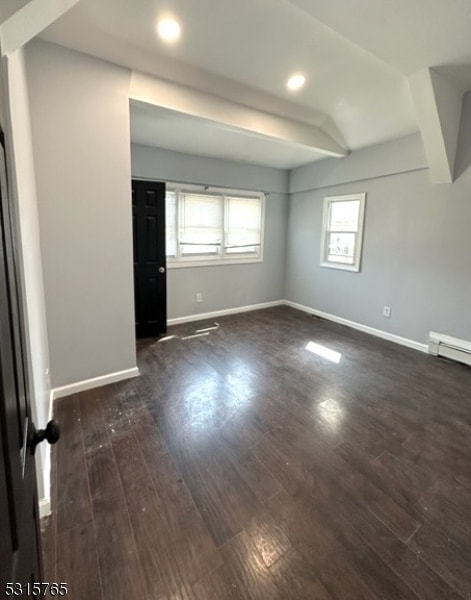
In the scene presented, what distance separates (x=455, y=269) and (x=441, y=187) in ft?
3.16

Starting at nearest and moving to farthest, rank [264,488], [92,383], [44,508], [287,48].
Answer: [44,508] → [264,488] → [287,48] → [92,383]

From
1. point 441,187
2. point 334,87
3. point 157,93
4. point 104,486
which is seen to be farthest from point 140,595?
point 441,187

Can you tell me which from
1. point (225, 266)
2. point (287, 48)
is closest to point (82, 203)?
point (287, 48)

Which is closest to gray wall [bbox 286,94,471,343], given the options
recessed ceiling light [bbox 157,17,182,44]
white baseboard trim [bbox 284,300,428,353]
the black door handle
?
white baseboard trim [bbox 284,300,428,353]

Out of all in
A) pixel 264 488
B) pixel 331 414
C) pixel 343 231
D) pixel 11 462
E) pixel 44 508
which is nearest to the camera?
pixel 11 462

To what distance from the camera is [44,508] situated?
4.79 ft

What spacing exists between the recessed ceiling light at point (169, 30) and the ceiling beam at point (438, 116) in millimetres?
2083

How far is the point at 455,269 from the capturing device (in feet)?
10.9

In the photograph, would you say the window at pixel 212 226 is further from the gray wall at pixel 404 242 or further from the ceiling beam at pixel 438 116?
the ceiling beam at pixel 438 116

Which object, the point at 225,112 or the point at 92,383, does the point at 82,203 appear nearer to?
the point at 92,383

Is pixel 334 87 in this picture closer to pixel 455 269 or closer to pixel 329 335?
pixel 455 269

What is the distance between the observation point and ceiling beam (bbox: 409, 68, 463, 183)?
2.66m

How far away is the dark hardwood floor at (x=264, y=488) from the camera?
123 cm

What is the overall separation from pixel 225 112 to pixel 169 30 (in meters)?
0.85
